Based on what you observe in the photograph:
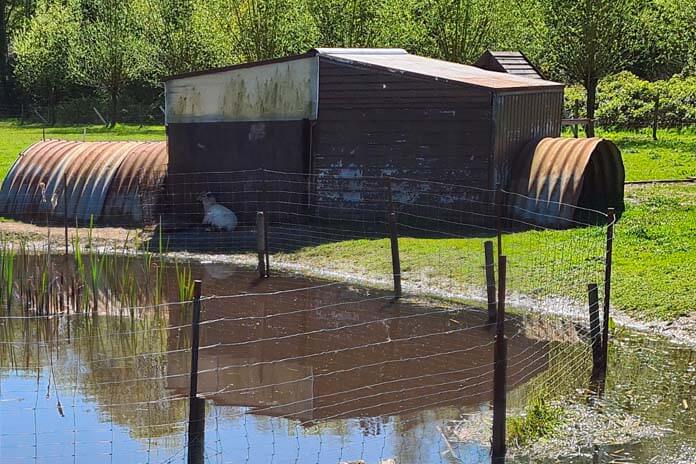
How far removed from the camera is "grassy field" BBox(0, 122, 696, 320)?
1230 cm

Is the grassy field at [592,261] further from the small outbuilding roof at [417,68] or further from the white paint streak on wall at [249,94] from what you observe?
the white paint streak on wall at [249,94]

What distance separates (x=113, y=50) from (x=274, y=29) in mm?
12931

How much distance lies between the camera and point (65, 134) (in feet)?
129

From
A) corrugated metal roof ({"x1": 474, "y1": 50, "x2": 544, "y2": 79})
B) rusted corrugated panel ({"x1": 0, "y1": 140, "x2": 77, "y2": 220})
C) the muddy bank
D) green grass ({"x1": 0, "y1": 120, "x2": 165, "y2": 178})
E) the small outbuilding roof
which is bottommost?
the muddy bank

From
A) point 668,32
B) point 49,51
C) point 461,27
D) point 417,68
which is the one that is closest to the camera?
point 417,68

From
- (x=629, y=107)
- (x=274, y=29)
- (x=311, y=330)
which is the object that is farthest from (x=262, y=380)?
(x=629, y=107)

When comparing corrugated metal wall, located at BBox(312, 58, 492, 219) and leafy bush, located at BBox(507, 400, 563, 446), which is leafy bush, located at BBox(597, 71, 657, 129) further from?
leafy bush, located at BBox(507, 400, 563, 446)

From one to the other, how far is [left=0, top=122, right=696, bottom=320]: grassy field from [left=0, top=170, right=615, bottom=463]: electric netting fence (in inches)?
2.2

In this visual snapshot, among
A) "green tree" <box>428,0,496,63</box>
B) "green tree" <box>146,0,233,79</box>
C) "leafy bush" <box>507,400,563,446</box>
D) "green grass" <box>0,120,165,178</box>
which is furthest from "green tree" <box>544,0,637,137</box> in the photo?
"leafy bush" <box>507,400,563,446</box>

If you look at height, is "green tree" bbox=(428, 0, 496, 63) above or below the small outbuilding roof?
above

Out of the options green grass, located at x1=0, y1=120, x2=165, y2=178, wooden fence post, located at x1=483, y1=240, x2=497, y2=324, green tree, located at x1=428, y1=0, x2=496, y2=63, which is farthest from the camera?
green grass, located at x1=0, y1=120, x2=165, y2=178

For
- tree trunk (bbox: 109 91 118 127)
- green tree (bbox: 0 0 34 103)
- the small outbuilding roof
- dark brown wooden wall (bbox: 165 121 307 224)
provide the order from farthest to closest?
green tree (bbox: 0 0 34 103) < tree trunk (bbox: 109 91 118 127) < dark brown wooden wall (bbox: 165 121 307 224) < the small outbuilding roof

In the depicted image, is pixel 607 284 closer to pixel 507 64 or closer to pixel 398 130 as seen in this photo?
pixel 398 130

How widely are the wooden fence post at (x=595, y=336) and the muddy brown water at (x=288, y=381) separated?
0.13 meters
